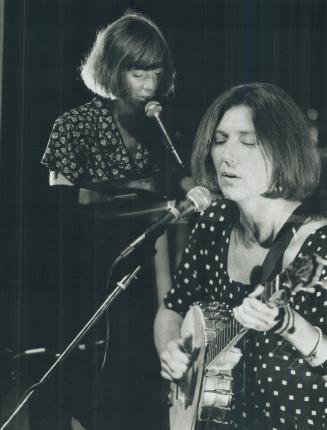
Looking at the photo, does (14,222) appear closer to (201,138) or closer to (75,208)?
(75,208)

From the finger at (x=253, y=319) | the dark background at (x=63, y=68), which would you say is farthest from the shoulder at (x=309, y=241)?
the dark background at (x=63, y=68)

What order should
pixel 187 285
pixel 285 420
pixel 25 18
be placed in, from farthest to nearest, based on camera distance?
pixel 25 18, pixel 187 285, pixel 285 420

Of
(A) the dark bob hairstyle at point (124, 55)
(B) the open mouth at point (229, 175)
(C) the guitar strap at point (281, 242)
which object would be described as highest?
(A) the dark bob hairstyle at point (124, 55)

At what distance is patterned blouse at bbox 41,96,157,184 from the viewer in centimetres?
258

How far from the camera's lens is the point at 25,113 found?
268 cm

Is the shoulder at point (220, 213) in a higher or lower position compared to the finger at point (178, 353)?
higher

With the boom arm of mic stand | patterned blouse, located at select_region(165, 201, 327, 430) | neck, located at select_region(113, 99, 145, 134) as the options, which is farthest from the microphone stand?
neck, located at select_region(113, 99, 145, 134)

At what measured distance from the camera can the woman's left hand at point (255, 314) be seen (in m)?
2.14

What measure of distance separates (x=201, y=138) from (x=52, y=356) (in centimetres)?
104

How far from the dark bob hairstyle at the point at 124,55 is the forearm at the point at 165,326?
0.88 meters

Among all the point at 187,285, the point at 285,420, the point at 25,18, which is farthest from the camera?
the point at 25,18

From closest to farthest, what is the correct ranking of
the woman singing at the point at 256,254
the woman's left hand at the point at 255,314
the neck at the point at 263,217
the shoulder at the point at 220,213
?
the woman's left hand at the point at 255,314 < the woman singing at the point at 256,254 < the neck at the point at 263,217 < the shoulder at the point at 220,213

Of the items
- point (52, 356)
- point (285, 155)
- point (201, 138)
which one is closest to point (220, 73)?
point (201, 138)

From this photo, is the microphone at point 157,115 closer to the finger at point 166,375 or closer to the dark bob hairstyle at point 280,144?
the dark bob hairstyle at point 280,144
